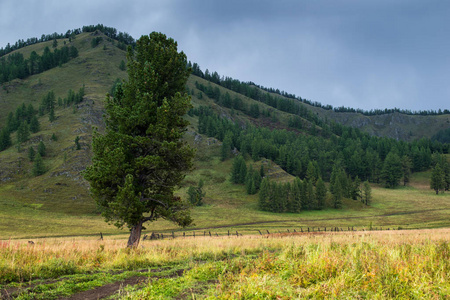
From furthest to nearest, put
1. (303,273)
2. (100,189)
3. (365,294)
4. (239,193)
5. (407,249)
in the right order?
(239,193) → (100,189) → (407,249) → (303,273) → (365,294)

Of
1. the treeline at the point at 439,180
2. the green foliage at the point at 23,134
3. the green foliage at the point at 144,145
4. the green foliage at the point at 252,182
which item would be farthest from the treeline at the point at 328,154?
the green foliage at the point at 144,145

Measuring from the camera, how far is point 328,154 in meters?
168

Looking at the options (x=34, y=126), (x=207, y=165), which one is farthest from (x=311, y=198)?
(x=34, y=126)

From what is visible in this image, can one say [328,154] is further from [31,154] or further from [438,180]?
[31,154]

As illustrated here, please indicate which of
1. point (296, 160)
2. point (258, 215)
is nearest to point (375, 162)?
point (296, 160)

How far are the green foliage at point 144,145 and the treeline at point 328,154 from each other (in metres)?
117

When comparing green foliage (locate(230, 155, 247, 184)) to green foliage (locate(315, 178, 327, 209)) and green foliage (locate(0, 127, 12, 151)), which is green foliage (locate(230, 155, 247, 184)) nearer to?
green foliage (locate(315, 178, 327, 209))

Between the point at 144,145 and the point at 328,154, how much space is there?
166521 mm

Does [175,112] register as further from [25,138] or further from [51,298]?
[25,138]

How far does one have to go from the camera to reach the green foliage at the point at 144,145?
15758 mm

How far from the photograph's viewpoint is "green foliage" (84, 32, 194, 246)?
15758mm

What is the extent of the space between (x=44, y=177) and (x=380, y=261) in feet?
386

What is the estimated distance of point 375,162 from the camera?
157625mm

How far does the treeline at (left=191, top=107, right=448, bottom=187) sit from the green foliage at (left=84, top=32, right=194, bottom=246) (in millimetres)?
116800
